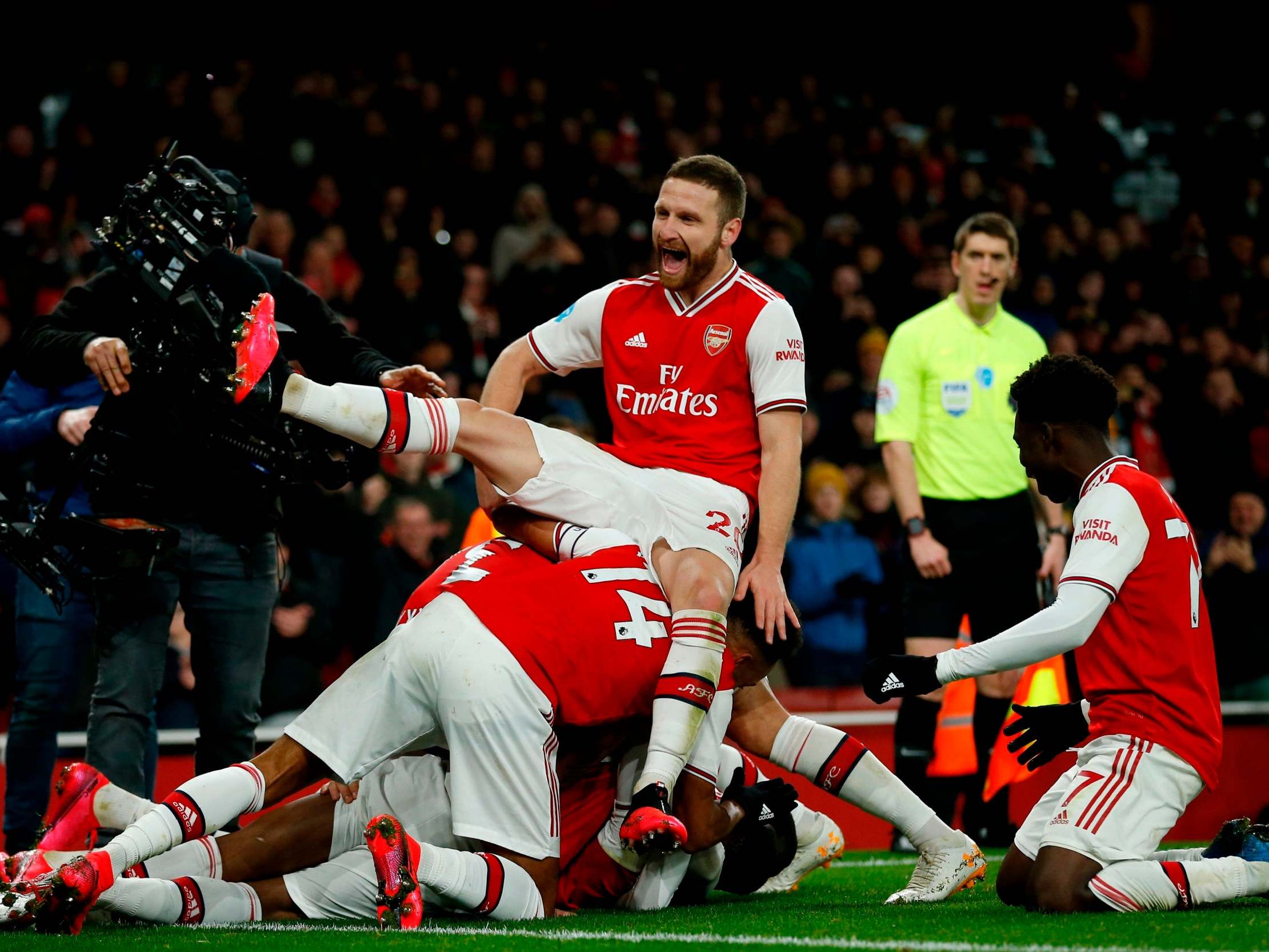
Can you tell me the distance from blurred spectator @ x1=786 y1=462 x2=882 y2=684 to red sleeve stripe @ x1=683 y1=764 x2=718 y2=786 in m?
4.90

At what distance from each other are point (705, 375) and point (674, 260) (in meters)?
0.43

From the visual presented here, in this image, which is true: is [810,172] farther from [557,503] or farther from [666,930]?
[666,930]

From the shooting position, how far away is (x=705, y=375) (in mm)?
5273

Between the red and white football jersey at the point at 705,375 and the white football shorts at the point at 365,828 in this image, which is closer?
the white football shorts at the point at 365,828

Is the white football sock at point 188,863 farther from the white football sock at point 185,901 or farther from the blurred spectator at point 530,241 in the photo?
→ the blurred spectator at point 530,241

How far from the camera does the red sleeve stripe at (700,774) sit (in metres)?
4.54

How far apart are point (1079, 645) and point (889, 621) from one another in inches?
208

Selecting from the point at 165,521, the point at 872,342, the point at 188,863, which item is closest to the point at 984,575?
the point at 165,521

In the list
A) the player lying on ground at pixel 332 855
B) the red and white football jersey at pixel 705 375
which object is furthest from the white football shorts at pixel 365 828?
the red and white football jersey at pixel 705 375

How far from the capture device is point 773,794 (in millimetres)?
4910

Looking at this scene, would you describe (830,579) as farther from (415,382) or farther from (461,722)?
(461,722)

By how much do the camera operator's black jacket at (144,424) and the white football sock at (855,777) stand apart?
6.16 ft

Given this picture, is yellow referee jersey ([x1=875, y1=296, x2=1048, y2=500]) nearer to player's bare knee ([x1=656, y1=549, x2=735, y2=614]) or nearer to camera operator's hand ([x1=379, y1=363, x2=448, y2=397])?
player's bare knee ([x1=656, y1=549, x2=735, y2=614])

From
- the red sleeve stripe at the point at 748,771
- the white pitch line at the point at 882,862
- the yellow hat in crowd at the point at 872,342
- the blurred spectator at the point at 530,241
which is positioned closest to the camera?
the red sleeve stripe at the point at 748,771
